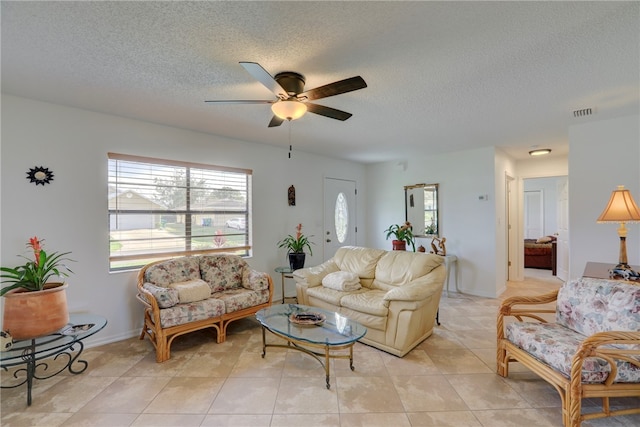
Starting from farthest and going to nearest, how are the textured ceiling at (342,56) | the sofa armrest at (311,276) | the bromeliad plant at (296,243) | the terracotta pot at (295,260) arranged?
the bromeliad plant at (296,243)
the terracotta pot at (295,260)
the sofa armrest at (311,276)
the textured ceiling at (342,56)

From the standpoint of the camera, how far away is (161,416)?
1875 millimetres

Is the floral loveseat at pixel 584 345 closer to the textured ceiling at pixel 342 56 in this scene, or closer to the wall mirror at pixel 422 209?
the textured ceiling at pixel 342 56

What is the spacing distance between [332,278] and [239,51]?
2.47m

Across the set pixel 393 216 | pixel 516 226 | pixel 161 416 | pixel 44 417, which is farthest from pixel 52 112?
pixel 516 226

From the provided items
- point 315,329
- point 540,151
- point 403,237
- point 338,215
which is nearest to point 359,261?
point 315,329

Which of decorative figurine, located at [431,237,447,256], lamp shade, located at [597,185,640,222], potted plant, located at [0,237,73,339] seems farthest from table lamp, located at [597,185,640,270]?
potted plant, located at [0,237,73,339]

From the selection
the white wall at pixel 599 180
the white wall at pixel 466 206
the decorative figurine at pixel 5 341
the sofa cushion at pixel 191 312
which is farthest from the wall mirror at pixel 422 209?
the decorative figurine at pixel 5 341

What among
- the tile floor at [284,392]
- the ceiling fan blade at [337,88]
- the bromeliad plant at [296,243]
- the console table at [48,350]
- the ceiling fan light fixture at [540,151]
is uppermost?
the ceiling fan light fixture at [540,151]

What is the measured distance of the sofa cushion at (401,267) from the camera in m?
3.12

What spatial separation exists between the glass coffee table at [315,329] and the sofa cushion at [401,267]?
0.95 m

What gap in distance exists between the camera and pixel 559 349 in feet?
6.00

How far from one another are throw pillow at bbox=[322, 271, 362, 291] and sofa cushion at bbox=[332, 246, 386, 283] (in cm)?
16

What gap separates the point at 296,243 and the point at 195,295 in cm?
179

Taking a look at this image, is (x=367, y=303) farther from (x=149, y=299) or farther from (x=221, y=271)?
(x=149, y=299)
